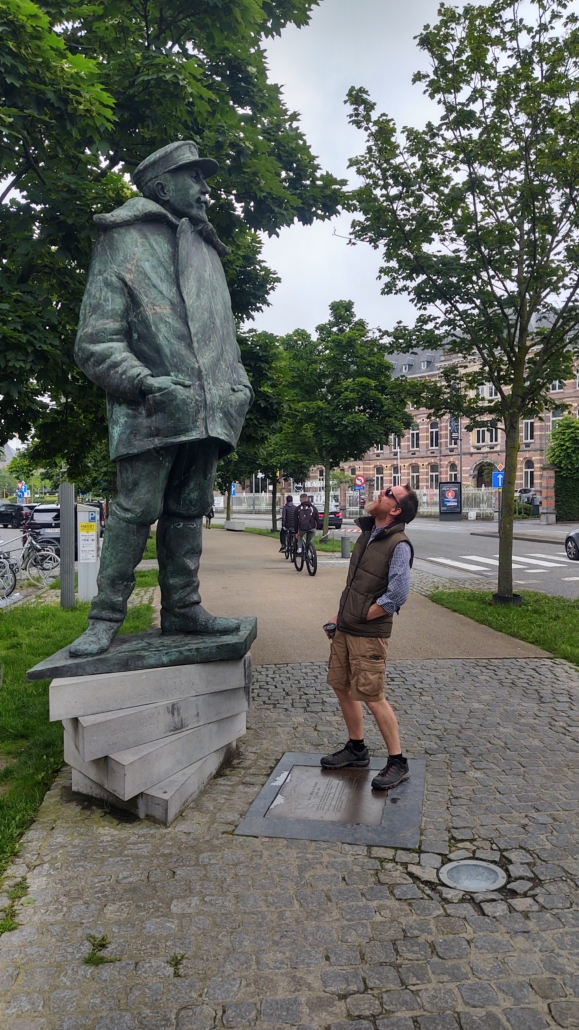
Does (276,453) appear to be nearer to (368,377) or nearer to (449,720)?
(368,377)

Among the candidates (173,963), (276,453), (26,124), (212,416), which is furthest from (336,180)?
(276,453)

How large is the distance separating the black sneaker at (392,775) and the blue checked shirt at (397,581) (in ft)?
2.66

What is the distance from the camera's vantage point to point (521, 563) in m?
18.9

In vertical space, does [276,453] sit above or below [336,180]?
below

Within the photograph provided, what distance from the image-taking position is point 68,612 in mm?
10344

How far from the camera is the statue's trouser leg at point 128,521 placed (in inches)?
144

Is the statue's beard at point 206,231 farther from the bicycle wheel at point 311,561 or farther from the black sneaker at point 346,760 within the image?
the bicycle wheel at point 311,561

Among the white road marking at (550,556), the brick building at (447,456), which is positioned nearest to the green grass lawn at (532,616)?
the white road marking at (550,556)

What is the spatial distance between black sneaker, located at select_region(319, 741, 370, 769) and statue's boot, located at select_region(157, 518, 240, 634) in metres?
0.91

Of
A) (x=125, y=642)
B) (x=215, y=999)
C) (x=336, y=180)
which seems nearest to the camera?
(x=215, y=999)

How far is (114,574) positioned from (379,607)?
1.37m

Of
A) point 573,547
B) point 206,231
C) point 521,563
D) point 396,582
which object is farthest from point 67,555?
point 573,547

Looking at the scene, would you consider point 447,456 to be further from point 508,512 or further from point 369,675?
point 369,675

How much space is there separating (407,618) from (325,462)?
579 inches
